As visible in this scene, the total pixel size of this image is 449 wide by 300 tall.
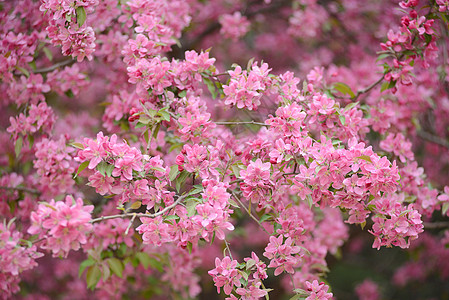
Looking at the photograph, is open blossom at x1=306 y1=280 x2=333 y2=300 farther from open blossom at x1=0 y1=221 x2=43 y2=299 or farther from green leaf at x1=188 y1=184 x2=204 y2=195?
open blossom at x1=0 y1=221 x2=43 y2=299

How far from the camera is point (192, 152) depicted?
1.47 m

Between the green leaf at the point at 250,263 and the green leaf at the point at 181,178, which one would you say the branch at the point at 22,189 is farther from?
the green leaf at the point at 250,263

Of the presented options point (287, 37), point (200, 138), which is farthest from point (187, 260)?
point (287, 37)

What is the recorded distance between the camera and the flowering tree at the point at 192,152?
1.40 meters

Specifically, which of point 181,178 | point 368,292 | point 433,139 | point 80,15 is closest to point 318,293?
point 181,178

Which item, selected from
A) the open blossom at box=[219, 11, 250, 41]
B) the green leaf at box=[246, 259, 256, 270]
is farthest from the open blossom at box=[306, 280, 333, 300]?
the open blossom at box=[219, 11, 250, 41]

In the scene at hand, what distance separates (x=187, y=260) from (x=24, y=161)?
117 cm

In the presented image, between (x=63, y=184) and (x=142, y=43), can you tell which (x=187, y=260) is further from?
(x=142, y=43)

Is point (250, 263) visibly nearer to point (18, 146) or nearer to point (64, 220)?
point (64, 220)

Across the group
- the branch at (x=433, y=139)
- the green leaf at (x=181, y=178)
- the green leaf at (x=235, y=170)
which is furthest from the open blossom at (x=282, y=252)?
the branch at (x=433, y=139)

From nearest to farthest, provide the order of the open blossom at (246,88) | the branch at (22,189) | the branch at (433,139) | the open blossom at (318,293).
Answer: the open blossom at (318,293), the open blossom at (246,88), the branch at (22,189), the branch at (433,139)

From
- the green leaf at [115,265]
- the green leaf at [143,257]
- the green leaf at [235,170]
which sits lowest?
the green leaf at [143,257]

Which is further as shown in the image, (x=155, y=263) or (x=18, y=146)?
(x=155, y=263)

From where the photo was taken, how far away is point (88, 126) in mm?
3242
